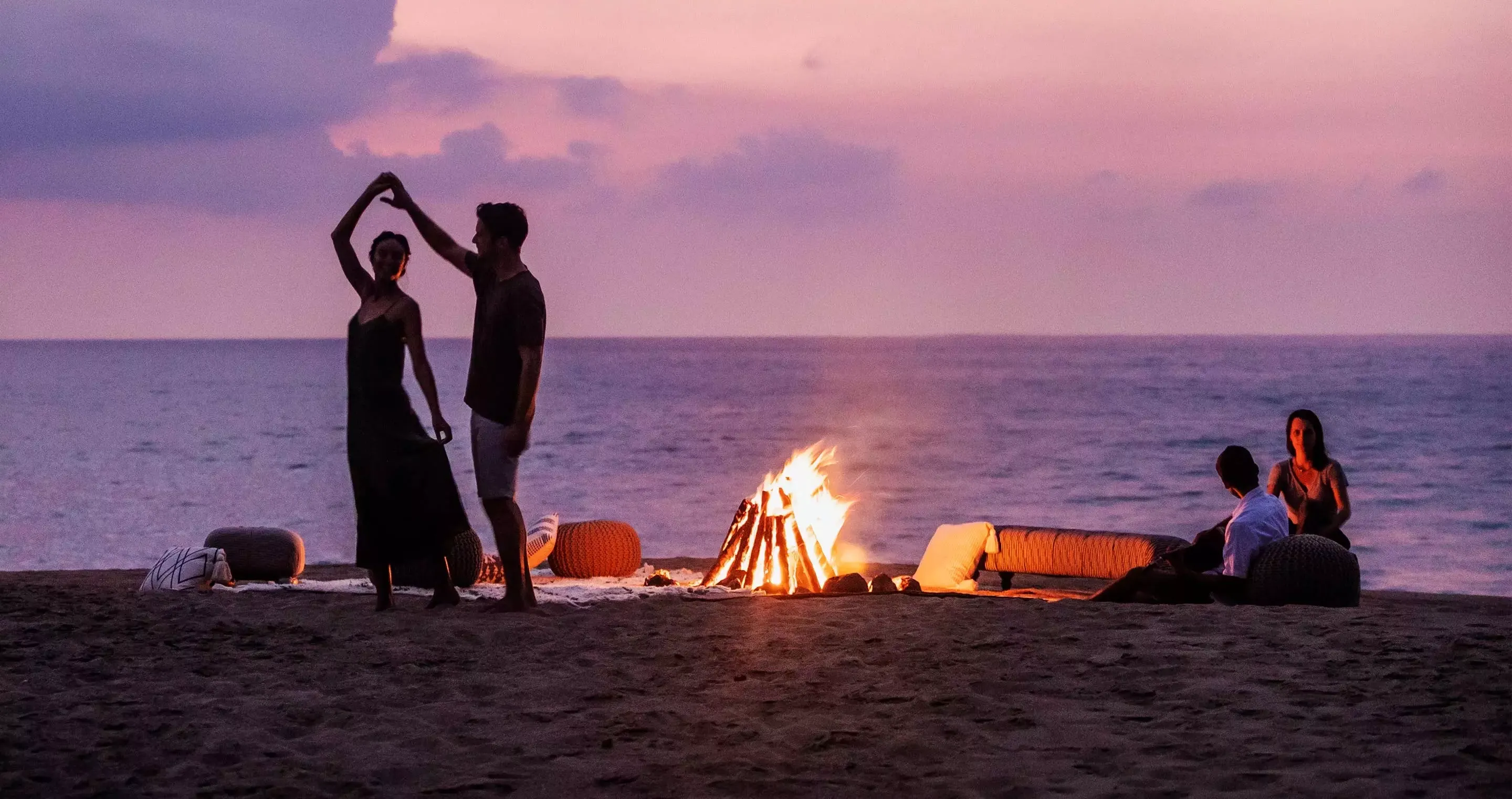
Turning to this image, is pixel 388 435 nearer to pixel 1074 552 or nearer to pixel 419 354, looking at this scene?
pixel 419 354

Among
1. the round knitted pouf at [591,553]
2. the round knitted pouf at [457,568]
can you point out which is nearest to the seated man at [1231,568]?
the round knitted pouf at [457,568]

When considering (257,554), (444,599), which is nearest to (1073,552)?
(444,599)

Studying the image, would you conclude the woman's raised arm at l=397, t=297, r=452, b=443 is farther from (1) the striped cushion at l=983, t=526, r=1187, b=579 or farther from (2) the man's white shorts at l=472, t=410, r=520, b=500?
(1) the striped cushion at l=983, t=526, r=1187, b=579

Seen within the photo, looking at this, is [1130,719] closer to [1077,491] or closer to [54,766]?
[54,766]

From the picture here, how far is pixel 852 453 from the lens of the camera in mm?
50219

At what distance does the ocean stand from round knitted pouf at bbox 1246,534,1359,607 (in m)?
12.1

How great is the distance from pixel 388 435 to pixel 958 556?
4.21 metres

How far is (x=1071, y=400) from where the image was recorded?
248ft

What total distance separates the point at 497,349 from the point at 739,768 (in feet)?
10.9

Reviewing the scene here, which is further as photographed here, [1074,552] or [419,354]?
[1074,552]

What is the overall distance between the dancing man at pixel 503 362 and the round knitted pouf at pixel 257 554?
326 centimetres

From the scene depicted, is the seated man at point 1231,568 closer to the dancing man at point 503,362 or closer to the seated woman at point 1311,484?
the seated woman at point 1311,484

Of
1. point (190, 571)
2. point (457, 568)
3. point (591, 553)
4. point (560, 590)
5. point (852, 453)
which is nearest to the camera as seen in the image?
point (560, 590)

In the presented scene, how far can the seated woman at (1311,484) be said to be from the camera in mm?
9773
